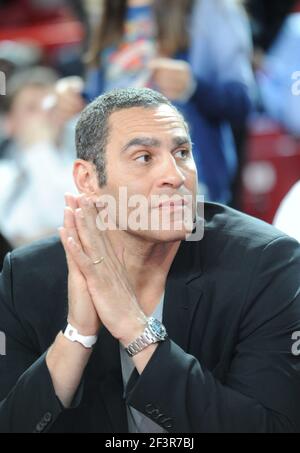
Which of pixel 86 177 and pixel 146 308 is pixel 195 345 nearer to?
pixel 146 308

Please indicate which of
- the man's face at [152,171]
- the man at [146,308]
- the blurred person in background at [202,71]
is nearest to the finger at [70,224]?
the man at [146,308]

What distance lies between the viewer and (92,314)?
1.77m

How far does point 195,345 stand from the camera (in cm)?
186

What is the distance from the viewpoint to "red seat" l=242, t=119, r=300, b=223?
346 cm

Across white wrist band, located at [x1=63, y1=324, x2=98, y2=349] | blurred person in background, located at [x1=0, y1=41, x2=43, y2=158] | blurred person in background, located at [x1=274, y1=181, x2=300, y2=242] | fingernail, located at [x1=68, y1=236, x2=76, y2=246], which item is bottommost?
white wrist band, located at [x1=63, y1=324, x2=98, y2=349]

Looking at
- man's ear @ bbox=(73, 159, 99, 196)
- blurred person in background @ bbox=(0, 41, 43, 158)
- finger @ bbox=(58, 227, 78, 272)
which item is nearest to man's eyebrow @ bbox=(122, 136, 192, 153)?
man's ear @ bbox=(73, 159, 99, 196)

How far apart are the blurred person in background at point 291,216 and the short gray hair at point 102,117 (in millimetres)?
417

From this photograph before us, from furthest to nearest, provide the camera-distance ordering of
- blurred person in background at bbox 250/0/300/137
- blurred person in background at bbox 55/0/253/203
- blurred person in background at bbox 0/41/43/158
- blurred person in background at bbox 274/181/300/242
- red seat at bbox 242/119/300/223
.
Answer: blurred person in background at bbox 0/41/43/158 → red seat at bbox 242/119/300/223 → blurred person in background at bbox 250/0/300/137 → blurred person in background at bbox 55/0/253/203 → blurred person in background at bbox 274/181/300/242

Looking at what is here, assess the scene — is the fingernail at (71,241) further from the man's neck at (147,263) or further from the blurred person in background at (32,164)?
the blurred person in background at (32,164)

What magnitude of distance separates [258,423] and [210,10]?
1815mm

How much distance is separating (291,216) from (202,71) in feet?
3.52

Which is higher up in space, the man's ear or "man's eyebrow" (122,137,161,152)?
"man's eyebrow" (122,137,161,152)

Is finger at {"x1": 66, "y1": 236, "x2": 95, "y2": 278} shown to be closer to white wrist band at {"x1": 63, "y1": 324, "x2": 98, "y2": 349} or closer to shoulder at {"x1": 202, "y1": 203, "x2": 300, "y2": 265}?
white wrist band at {"x1": 63, "y1": 324, "x2": 98, "y2": 349}

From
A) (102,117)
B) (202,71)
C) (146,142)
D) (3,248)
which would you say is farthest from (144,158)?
(202,71)
